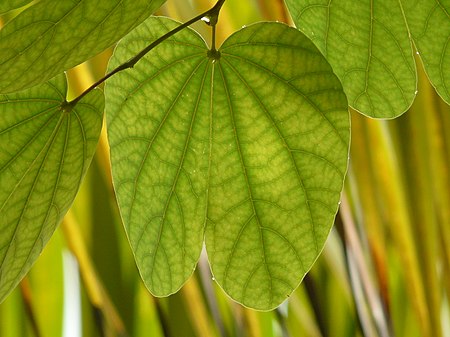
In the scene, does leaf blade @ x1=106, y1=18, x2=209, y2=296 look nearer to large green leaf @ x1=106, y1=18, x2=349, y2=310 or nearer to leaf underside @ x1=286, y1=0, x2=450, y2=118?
large green leaf @ x1=106, y1=18, x2=349, y2=310

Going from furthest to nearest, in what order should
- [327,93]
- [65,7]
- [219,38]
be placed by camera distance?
[219,38], [327,93], [65,7]

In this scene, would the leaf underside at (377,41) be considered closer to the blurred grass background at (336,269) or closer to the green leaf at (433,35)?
the green leaf at (433,35)

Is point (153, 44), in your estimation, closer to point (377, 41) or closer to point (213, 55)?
point (213, 55)

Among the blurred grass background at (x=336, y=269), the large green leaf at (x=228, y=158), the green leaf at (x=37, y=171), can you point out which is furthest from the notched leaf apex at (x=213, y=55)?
the blurred grass background at (x=336, y=269)

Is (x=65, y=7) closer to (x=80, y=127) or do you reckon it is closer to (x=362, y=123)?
(x=80, y=127)

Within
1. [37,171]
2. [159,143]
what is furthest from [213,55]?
[37,171]

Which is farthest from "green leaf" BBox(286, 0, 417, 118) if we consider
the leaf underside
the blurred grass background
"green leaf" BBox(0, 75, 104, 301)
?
the blurred grass background

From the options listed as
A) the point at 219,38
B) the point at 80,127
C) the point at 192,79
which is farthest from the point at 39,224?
the point at 219,38

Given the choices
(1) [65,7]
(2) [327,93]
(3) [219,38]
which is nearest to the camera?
(1) [65,7]
